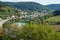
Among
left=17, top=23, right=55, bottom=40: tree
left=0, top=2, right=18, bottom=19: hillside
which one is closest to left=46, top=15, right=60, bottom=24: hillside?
left=17, top=23, right=55, bottom=40: tree

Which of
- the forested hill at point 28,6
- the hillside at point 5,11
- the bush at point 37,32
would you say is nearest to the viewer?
the bush at point 37,32

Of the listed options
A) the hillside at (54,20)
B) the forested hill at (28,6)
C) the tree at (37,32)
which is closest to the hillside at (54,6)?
the forested hill at (28,6)

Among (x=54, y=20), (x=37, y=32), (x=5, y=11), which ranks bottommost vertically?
(x=37, y=32)

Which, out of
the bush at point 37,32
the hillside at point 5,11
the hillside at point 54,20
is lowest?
the bush at point 37,32

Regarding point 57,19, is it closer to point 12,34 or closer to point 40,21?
point 40,21

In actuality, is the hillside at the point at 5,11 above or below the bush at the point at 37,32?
above

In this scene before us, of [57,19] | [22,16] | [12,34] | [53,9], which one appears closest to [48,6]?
[53,9]

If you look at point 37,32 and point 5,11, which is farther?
point 5,11

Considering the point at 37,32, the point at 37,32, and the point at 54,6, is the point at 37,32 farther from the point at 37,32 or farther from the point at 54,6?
the point at 54,6

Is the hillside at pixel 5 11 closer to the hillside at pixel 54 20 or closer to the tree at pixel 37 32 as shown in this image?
the tree at pixel 37 32

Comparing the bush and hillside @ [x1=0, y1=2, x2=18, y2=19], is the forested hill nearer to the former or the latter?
hillside @ [x1=0, y1=2, x2=18, y2=19]

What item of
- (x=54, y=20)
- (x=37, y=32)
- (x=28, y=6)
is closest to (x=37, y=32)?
(x=37, y=32)

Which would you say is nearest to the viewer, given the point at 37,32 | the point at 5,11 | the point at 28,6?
the point at 37,32
